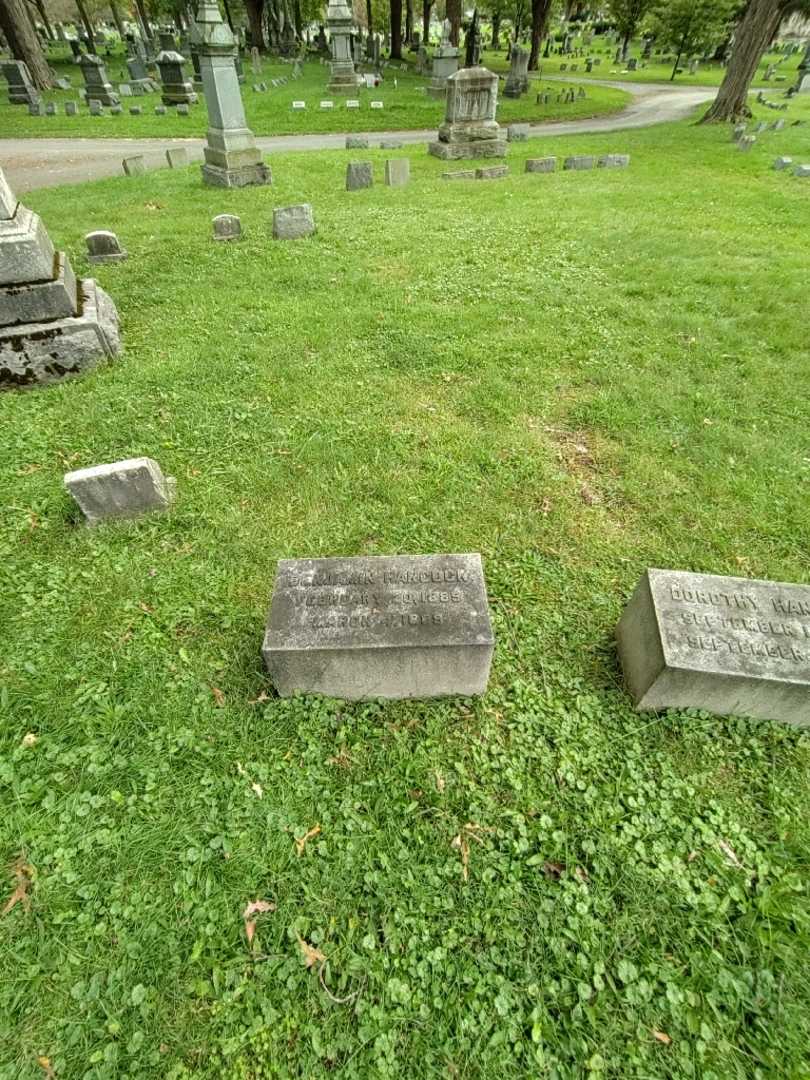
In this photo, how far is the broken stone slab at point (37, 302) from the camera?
17.2ft

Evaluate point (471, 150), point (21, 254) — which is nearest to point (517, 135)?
point (471, 150)

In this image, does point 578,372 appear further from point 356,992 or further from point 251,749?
point 356,992

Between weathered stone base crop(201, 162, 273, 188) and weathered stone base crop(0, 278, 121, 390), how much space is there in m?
8.01

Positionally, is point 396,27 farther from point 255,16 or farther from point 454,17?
point 454,17

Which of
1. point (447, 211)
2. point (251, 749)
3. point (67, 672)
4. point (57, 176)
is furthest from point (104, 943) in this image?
point (57, 176)

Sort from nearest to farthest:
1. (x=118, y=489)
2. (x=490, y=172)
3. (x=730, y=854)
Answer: (x=730, y=854) → (x=118, y=489) → (x=490, y=172)

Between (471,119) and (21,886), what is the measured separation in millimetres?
17907

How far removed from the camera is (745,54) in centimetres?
1709

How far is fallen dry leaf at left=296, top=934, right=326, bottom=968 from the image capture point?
87.1 inches

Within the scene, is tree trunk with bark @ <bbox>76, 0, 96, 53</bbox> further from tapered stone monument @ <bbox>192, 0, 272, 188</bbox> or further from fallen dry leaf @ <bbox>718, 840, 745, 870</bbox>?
fallen dry leaf @ <bbox>718, 840, 745, 870</bbox>

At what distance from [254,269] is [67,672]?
699cm

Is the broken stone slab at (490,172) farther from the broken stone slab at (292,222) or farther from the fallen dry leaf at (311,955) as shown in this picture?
the fallen dry leaf at (311,955)

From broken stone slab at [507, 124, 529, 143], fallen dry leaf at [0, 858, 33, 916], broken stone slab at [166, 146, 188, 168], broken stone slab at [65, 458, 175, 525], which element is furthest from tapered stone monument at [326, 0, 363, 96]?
fallen dry leaf at [0, 858, 33, 916]

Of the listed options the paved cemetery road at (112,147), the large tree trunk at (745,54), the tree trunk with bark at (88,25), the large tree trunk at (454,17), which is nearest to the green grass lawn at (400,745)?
the paved cemetery road at (112,147)
